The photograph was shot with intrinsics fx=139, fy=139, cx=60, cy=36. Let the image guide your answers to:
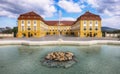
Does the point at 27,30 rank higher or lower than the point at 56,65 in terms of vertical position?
higher

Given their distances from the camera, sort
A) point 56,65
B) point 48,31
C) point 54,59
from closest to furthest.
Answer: point 56,65 < point 54,59 < point 48,31

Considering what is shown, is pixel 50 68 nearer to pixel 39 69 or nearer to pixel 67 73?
pixel 39 69

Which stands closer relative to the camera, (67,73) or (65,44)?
(67,73)

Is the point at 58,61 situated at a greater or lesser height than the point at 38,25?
lesser

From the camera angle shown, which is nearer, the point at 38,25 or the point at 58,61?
the point at 58,61

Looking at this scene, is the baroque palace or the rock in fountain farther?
the baroque palace

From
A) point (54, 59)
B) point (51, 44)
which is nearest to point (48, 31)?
point (51, 44)

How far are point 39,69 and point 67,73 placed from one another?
288 centimetres

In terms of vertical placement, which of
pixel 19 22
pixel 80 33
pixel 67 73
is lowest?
pixel 67 73

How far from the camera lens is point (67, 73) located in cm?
1248

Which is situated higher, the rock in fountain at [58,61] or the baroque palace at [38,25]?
the baroque palace at [38,25]

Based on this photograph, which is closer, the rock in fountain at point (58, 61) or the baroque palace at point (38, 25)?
the rock in fountain at point (58, 61)

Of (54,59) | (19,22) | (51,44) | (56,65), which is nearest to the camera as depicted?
(56,65)

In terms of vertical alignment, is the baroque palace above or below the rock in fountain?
above
